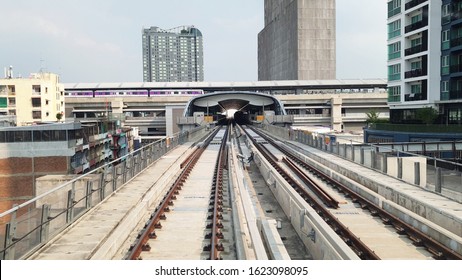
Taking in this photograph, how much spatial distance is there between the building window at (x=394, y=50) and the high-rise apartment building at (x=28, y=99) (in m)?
56.5

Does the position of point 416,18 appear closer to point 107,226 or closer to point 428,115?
point 428,115

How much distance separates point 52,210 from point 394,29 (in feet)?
167

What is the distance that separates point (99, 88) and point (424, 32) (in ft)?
273

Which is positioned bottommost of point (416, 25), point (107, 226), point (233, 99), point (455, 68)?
point (107, 226)

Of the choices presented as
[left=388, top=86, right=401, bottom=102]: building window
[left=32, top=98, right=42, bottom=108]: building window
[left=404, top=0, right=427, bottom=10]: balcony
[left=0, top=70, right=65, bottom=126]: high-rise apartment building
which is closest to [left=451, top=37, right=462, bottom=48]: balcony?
[left=404, top=0, right=427, bottom=10]: balcony

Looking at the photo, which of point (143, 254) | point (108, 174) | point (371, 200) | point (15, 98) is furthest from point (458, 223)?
point (15, 98)

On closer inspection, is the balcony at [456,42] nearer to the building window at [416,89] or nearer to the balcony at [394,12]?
the building window at [416,89]

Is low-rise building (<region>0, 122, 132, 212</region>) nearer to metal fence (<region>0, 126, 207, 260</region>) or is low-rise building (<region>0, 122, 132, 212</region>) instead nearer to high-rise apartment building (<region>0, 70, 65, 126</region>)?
metal fence (<region>0, 126, 207, 260</region>)

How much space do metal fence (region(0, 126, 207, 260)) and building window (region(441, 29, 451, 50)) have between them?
124 feet

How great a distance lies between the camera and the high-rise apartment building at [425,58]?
4459 cm

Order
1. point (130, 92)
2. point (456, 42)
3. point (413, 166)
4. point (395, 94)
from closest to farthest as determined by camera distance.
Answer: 1. point (413, 166)
2. point (456, 42)
3. point (395, 94)
4. point (130, 92)

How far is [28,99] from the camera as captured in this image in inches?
3241

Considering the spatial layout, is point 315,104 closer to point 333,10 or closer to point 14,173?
point 333,10

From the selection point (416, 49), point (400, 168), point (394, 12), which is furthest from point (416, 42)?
point (400, 168)
